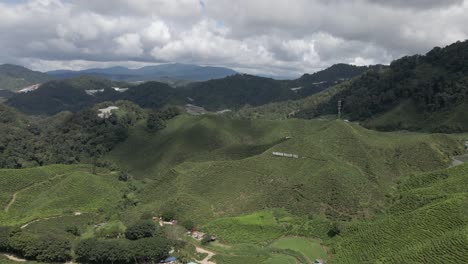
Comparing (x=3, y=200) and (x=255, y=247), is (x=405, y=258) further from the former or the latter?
(x=3, y=200)

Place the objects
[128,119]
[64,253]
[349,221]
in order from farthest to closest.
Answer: [128,119] < [349,221] < [64,253]

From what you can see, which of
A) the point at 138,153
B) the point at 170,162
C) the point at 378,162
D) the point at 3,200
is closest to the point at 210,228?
the point at 378,162

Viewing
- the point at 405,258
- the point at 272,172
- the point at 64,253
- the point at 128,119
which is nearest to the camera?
the point at 405,258

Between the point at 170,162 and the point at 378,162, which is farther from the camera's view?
the point at 170,162

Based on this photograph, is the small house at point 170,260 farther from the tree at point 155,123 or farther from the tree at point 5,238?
the tree at point 155,123

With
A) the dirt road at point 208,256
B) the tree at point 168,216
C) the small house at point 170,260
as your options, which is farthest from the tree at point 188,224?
the small house at point 170,260

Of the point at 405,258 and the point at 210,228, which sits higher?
the point at 405,258

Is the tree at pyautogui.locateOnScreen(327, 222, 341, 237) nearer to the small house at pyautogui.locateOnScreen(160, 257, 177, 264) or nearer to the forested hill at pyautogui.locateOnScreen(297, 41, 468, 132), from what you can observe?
the small house at pyautogui.locateOnScreen(160, 257, 177, 264)

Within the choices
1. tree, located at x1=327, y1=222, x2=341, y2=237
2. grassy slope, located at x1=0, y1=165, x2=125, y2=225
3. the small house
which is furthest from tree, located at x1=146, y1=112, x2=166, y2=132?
tree, located at x1=327, y1=222, x2=341, y2=237
